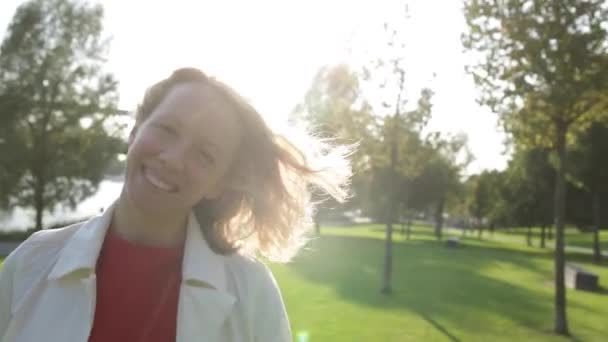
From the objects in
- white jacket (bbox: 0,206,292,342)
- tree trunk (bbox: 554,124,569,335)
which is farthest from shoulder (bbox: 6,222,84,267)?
tree trunk (bbox: 554,124,569,335)

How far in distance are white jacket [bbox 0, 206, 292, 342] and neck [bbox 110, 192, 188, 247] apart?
0.05 metres

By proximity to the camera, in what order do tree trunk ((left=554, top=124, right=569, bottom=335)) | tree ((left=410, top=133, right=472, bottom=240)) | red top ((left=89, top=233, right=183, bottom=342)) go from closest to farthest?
red top ((left=89, top=233, right=183, bottom=342)) < tree trunk ((left=554, top=124, right=569, bottom=335)) < tree ((left=410, top=133, right=472, bottom=240))

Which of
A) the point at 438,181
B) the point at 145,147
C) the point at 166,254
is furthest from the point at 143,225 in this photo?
the point at 438,181

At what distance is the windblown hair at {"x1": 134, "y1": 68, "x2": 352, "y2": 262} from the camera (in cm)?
222

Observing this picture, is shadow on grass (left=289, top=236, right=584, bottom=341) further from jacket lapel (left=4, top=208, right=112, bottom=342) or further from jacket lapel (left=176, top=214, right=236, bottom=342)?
jacket lapel (left=4, top=208, right=112, bottom=342)

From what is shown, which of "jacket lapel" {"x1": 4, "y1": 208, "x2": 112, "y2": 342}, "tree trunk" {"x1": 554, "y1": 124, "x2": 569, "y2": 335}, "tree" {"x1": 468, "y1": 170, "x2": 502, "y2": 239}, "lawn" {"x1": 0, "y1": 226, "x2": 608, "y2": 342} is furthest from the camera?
"tree" {"x1": 468, "y1": 170, "x2": 502, "y2": 239}

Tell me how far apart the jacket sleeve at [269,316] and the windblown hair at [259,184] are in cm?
25

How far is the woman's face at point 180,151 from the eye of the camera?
1975mm

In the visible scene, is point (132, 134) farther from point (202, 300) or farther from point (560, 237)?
point (560, 237)

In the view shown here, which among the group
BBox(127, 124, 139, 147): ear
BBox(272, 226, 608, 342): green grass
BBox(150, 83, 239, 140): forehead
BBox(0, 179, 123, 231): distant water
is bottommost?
BBox(272, 226, 608, 342): green grass

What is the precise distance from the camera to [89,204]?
28.4 metres

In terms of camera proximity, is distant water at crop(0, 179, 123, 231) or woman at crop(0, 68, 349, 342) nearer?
woman at crop(0, 68, 349, 342)

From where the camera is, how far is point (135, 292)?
197 centimetres

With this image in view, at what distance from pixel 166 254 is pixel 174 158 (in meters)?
0.34
